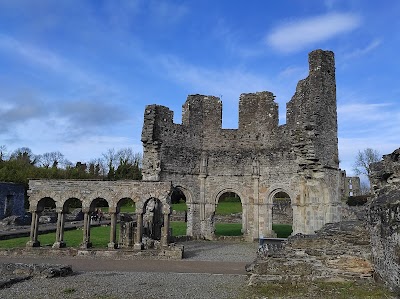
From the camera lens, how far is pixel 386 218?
744 cm

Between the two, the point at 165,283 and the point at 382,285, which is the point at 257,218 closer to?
the point at 165,283

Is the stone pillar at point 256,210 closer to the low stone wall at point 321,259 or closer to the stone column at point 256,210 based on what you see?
the stone column at point 256,210

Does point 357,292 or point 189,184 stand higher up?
point 189,184

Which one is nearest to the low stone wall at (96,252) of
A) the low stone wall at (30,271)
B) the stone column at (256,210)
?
the low stone wall at (30,271)

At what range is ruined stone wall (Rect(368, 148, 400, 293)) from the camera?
696cm

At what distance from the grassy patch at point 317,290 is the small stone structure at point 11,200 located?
31.0 metres

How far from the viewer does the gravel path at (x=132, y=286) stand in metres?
8.65

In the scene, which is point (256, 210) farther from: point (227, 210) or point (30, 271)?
point (227, 210)

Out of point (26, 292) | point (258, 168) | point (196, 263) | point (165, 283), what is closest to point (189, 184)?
point (258, 168)

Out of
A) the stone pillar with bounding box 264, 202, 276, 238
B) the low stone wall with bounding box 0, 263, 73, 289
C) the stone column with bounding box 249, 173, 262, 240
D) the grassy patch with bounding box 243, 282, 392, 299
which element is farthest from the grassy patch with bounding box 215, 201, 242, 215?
the grassy patch with bounding box 243, 282, 392, 299

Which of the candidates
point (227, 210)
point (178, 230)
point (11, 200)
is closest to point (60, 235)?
point (178, 230)

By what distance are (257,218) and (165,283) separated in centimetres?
1419

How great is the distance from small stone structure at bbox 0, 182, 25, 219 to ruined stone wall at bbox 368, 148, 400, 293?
32849 millimetres

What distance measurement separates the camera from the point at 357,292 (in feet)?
26.6
